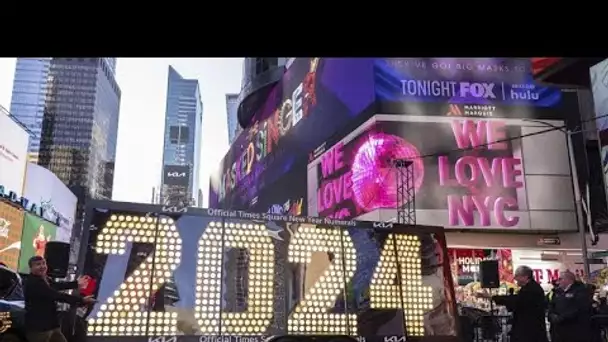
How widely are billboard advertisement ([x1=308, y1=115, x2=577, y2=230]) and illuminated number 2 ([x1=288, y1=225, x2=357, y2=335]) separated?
64.4ft

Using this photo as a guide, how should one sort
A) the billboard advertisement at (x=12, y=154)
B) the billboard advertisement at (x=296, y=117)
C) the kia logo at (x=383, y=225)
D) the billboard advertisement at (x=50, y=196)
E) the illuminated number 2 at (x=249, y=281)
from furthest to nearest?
the billboard advertisement at (x=296, y=117), the billboard advertisement at (x=50, y=196), the billboard advertisement at (x=12, y=154), the kia logo at (x=383, y=225), the illuminated number 2 at (x=249, y=281)

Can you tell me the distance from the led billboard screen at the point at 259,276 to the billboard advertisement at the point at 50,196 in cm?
1856

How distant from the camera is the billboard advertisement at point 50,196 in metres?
26.5

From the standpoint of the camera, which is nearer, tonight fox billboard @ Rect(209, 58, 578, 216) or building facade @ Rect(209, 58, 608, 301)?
building facade @ Rect(209, 58, 608, 301)

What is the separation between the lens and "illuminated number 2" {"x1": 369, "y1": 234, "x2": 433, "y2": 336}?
24.4 ft

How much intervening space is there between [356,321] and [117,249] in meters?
2.95

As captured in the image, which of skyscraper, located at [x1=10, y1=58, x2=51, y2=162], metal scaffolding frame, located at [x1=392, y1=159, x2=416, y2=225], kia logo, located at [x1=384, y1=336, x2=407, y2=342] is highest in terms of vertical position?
skyscraper, located at [x1=10, y1=58, x2=51, y2=162]

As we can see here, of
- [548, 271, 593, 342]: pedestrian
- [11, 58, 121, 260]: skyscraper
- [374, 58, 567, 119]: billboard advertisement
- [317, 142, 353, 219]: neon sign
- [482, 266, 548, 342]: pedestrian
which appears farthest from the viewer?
[11, 58, 121, 260]: skyscraper

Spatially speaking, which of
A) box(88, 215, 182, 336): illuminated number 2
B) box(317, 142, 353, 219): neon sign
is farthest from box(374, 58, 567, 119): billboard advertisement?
box(88, 215, 182, 336): illuminated number 2

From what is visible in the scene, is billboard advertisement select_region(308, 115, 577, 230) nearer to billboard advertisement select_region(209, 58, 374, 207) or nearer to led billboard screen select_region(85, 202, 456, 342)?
billboard advertisement select_region(209, 58, 374, 207)

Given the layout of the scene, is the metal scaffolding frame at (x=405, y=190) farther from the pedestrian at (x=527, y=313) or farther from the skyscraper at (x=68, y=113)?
the skyscraper at (x=68, y=113)

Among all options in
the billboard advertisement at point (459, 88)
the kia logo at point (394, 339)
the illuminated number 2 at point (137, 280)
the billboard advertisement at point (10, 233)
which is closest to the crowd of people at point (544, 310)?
the kia logo at point (394, 339)

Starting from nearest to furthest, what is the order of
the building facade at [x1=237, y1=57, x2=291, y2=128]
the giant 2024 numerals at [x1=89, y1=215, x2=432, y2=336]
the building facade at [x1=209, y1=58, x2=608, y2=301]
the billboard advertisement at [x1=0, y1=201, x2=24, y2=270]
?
the giant 2024 numerals at [x1=89, y1=215, x2=432, y2=336], the billboard advertisement at [x1=0, y1=201, x2=24, y2=270], the building facade at [x1=209, y1=58, x2=608, y2=301], the building facade at [x1=237, y1=57, x2=291, y2=128]

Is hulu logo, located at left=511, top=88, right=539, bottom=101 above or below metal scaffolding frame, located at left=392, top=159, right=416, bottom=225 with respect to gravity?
above
